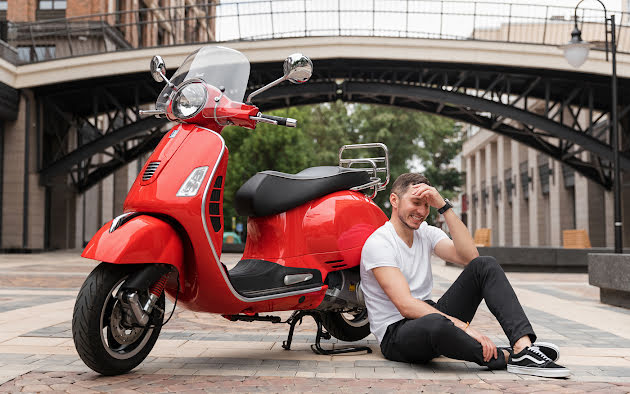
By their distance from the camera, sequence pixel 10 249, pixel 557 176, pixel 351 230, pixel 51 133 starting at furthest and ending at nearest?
pixel 557 176, pixel 51 133, pixel 10 249, pixel 351 230

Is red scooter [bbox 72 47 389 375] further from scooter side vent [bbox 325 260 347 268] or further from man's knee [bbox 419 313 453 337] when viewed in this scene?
man's knee [bbox 419 313 453 337]

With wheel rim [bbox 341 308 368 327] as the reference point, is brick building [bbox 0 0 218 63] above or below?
above

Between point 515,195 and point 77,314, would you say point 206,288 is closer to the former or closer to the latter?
point 77,314

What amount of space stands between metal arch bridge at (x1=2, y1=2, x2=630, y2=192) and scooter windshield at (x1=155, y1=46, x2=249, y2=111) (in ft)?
54.8

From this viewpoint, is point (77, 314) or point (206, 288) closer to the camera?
point (77, 314)

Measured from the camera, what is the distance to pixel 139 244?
337 cm

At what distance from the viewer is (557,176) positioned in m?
31.0

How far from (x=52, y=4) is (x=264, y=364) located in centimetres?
2769

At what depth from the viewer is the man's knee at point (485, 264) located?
3.86 m

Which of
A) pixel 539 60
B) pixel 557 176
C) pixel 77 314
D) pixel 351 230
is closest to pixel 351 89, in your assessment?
pixel 539 60

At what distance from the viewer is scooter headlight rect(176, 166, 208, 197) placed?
3.58m

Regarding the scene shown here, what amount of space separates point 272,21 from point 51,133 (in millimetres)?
9525

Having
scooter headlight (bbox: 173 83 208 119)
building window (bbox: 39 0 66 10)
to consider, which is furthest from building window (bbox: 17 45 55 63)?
scooter headlight (bbox: 173 83 208 119)

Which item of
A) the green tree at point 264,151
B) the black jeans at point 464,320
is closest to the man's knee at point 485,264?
the black jeans at point 464,320
